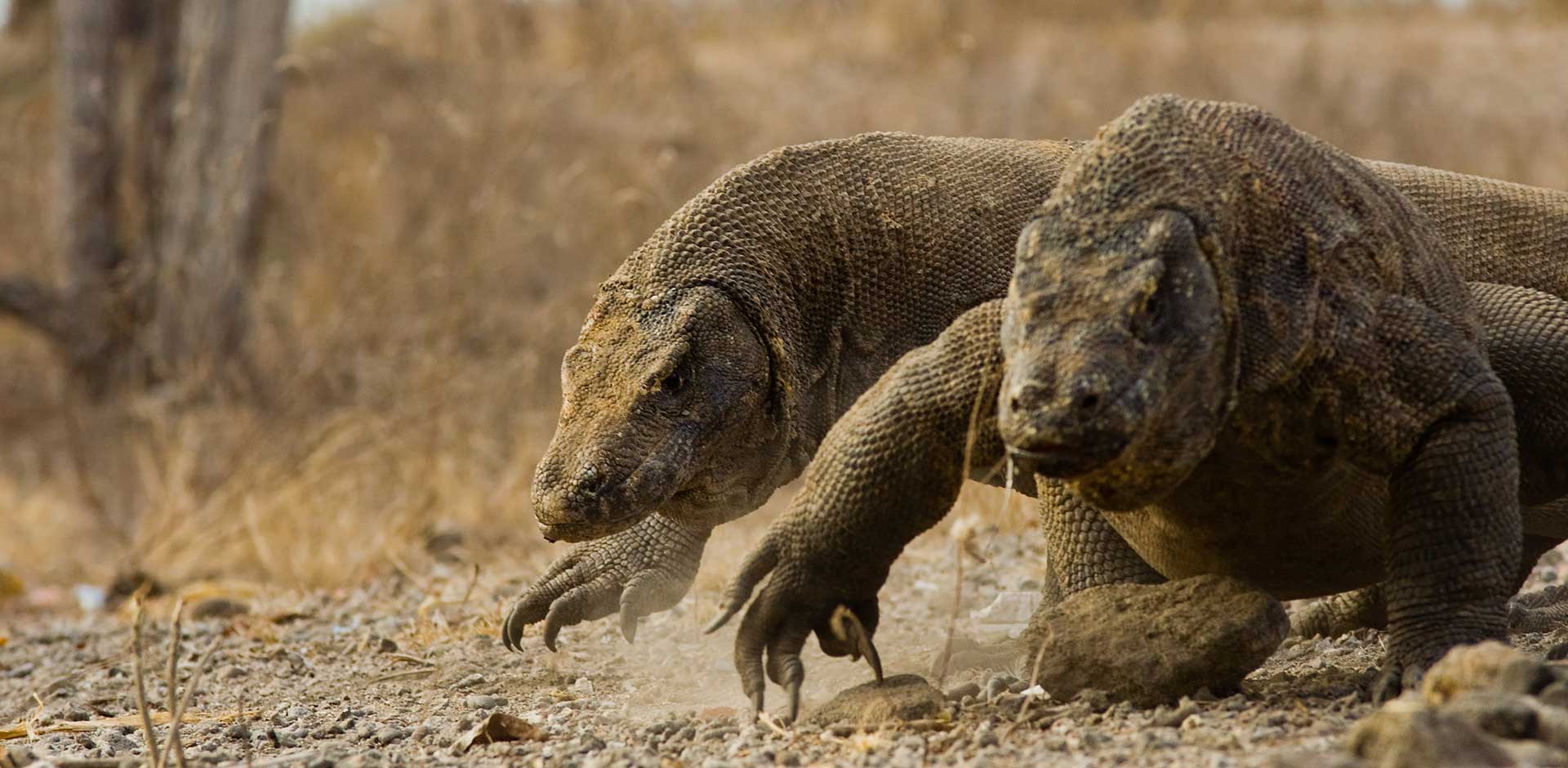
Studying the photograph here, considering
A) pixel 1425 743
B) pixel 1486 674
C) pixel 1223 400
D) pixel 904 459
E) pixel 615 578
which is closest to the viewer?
pixel 1425 743

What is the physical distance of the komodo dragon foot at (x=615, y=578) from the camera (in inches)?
154

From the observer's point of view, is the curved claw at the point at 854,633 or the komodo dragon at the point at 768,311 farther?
the komodo dragon at the point at 768,311

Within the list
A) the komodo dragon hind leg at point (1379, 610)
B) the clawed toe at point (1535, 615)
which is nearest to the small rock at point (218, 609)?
the komodo dragon hind leg at point (1379, 610)

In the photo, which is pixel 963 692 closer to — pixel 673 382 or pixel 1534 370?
pixel 673 382

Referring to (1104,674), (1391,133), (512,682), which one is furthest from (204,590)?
(1391,133)

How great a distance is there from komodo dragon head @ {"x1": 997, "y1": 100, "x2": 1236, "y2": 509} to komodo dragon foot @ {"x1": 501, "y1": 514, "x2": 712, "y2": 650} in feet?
5.42

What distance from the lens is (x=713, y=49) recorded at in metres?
16.9

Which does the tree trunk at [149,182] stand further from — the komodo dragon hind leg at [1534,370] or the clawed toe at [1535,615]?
the komodo dragon hind leg at [1534,370]

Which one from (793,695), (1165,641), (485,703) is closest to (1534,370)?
(1165,641)

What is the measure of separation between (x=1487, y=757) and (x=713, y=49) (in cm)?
1553

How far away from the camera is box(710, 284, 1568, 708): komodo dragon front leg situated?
8.96ft

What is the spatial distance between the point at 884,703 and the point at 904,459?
0.42m

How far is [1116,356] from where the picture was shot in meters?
2.22

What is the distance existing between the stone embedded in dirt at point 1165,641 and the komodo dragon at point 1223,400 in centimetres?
14
